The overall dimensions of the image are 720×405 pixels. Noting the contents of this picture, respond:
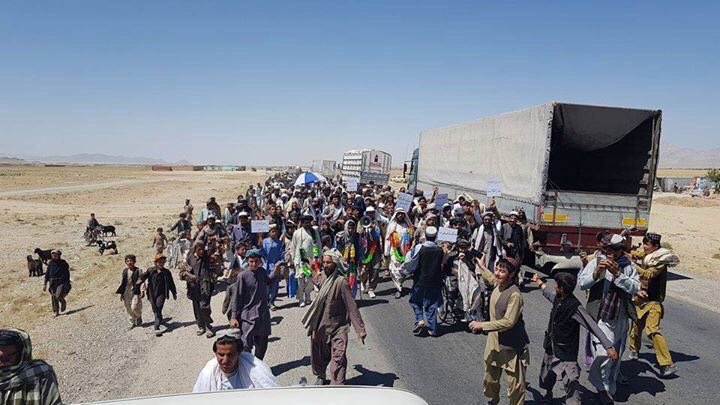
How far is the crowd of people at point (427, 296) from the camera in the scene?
4.30 metres

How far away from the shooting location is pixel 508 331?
437cm

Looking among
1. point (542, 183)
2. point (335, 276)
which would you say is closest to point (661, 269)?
point (335, 276)

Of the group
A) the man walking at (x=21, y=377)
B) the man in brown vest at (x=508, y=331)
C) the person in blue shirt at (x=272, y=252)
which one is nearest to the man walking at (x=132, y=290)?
the person in blue shirt at (x=272, y=252)

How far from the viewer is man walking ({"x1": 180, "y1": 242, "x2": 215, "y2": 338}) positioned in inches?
277

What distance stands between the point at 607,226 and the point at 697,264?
→ 5.99m

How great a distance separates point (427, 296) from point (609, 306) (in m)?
2.66

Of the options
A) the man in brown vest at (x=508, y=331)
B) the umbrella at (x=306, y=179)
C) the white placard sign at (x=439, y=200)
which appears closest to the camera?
the man in brown vest at (x=508, y=331)

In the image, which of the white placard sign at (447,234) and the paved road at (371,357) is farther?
the white placard sign at (447,234)

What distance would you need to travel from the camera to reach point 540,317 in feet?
26.3

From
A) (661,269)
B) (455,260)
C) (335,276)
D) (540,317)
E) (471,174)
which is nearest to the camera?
(335,276)

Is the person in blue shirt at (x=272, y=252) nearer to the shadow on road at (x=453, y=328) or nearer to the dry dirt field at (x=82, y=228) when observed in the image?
the shadow on road at (x=453, y=328)

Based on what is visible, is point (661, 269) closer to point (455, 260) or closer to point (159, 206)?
point (455, 260)

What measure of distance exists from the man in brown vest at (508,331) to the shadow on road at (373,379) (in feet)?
4.88

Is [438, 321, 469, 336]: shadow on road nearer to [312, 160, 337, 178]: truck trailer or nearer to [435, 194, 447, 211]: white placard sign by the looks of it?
[435, 194, 447, 211]: white placard sign
